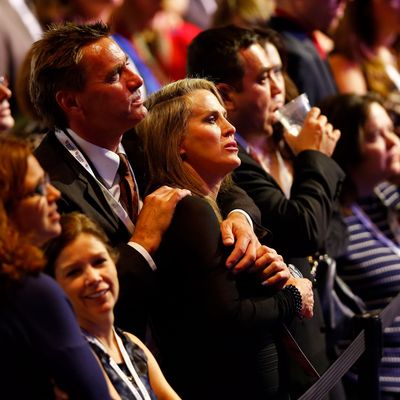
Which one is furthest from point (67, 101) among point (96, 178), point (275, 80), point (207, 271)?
point (275, 80)

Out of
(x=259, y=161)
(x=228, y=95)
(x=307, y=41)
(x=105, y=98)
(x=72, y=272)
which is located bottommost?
(x=307, y=41)

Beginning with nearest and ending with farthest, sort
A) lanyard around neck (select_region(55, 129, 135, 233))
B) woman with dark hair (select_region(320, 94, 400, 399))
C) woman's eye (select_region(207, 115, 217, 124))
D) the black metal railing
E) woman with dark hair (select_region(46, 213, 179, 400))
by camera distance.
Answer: woman with dark hair (select_region(46, 213, 179, 400)), lanyard around neck (select_region(55, 129, 135, 233)), woman's eye (select_region(207, 115, 217, 124)), the black metal railing, woman with dark hair (select_region(320, 94, 400, 399))

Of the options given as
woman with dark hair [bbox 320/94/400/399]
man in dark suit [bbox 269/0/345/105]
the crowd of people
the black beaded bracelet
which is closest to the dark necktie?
the crowd of people

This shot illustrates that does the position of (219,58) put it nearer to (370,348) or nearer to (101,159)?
(101,159)

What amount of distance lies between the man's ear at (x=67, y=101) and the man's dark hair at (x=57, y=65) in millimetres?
14

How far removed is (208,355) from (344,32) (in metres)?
3.10

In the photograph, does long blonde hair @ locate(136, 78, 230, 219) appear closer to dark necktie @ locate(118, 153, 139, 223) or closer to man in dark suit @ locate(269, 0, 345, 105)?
dark necktie @ locate(118, 153, 139, 223)

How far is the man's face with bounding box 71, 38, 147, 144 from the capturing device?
9.50 feet

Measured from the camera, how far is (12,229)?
6.97ft

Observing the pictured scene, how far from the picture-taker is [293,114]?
3.68 metres

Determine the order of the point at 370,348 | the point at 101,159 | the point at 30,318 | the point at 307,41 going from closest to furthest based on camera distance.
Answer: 1. the point at 30,318
2. the point at 101,159
3. the point at 370,348
4. the point at 307,41

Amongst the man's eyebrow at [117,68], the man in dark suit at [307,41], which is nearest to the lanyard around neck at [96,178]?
the man's eyebrow at [117,68]

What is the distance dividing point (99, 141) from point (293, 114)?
980 mm

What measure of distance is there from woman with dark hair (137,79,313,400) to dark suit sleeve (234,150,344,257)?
0.24m
